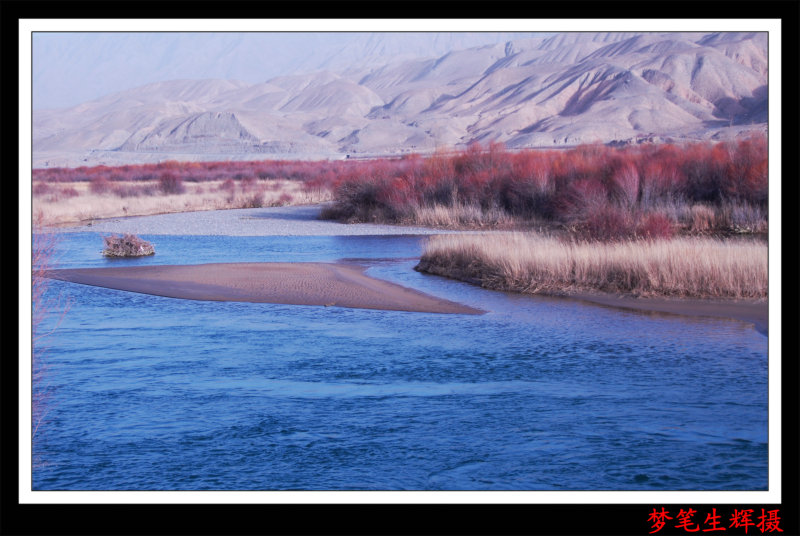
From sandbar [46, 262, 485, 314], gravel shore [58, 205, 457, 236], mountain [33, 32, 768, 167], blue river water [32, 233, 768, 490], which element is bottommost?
blue river water [32, 233, 768, 490]

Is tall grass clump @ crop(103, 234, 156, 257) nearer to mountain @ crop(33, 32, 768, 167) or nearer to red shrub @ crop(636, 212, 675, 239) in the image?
red shrub @ crop(636, 212, 675, 239)

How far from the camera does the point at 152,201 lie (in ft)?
135

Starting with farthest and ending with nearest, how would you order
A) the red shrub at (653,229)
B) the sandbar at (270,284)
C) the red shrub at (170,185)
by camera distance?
the red shrub at (170,185) < the red shrub at (653,229) < the sandbar at (270,284)

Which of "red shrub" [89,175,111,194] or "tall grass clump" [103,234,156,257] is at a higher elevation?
"red shrub" [89,175,111,194]

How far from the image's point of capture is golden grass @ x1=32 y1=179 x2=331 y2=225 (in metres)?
35.8

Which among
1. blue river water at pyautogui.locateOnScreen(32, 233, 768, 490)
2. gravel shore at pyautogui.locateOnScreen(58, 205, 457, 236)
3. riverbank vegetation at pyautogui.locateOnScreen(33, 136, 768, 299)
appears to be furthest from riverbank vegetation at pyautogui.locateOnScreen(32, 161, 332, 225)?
blue river water at pyautogui.locateOnScreen(32, 233, 768, 490)

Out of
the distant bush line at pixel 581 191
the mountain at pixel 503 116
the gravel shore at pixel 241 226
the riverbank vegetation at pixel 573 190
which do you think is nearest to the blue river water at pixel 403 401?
the distant bush line at pixel 581 191

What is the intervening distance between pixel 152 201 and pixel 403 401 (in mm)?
33516

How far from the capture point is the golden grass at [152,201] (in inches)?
1410

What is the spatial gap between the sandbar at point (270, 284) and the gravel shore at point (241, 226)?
Answer: 8868mm

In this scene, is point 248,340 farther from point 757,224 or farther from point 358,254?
point 757,224

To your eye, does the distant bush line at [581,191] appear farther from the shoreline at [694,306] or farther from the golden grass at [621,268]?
the shoreline at [694,306]

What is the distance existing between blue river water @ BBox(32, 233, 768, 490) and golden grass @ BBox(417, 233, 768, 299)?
136cm
